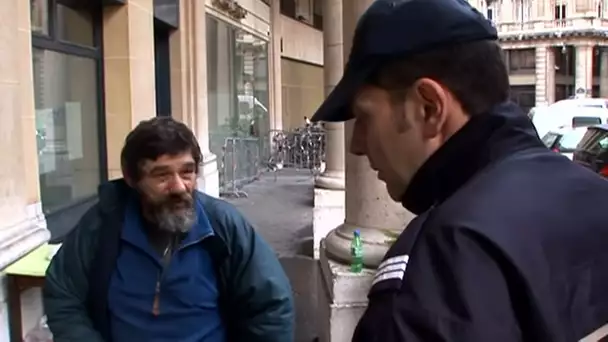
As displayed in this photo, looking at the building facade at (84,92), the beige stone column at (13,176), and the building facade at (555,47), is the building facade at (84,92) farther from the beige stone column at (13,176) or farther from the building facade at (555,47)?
the building facade at (555,47)

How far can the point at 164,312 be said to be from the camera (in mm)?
2898

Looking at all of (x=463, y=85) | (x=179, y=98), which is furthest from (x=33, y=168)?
(x=179, y=98)

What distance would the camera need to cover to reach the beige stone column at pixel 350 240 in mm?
4770

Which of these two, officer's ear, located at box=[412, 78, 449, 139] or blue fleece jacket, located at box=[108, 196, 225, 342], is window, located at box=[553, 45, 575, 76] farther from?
officer's ear, located at box=[412, 78, 449, 139]

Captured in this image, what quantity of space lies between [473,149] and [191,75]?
10.7m

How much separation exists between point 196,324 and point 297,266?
542cm

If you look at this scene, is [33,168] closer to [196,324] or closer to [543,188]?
[196,324]

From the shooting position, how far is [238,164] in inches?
640

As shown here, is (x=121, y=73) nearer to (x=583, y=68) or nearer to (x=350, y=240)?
(x=350, y=240)

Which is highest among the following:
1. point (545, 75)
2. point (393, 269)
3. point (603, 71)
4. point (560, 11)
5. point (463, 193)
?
point (560, 11)

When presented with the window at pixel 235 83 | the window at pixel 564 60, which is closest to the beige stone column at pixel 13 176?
the window at pixel 235 83

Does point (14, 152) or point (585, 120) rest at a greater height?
point (585, 120)

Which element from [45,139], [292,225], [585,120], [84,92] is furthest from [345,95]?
[585,120]

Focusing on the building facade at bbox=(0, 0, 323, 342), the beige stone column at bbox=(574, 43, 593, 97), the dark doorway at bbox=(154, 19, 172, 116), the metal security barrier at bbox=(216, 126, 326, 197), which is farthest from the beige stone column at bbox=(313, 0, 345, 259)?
the beige stone column at bbox=(574, 43, 593, 97)
